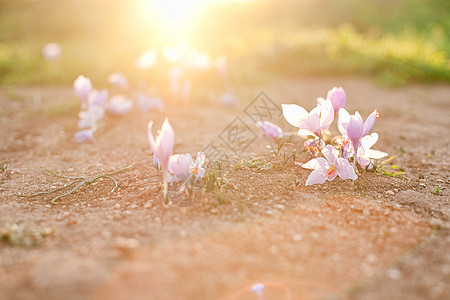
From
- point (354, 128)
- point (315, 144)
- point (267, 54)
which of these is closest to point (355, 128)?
point (354, 128)

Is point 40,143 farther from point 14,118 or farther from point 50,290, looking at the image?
point 50,290

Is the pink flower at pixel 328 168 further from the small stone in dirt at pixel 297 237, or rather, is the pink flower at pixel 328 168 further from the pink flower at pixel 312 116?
the small stone in dirt at pixel 297 237

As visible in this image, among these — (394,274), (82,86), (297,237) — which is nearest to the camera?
(394,274)

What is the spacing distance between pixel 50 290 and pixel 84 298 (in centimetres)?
12

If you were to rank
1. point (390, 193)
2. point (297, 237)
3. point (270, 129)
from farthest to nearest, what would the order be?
point (270, 129) → point (390, 193) → point (297, 237)

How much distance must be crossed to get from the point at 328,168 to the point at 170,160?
75 cm

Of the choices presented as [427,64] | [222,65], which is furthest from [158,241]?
[427,64]

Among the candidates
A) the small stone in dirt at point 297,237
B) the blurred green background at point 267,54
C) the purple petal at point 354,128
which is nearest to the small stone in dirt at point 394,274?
the small stone in dirt at point 297,237

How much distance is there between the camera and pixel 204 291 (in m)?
1.30

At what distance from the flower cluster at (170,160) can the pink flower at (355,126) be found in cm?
68

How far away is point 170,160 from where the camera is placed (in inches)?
68.9

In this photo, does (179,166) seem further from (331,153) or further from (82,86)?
(82,86)

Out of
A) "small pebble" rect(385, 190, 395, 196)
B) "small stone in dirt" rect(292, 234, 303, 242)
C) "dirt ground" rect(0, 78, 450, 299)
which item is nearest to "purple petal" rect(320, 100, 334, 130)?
"dirt ground" rect(0, 78, 450, 299)

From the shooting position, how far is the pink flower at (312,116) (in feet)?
6.23
